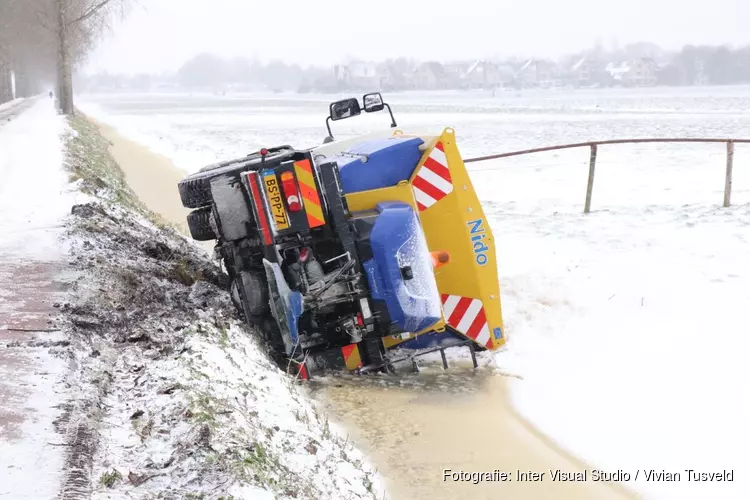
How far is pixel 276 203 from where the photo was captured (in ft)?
18.8

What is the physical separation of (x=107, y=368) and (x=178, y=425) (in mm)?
864

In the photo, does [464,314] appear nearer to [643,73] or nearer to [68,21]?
[68,21]

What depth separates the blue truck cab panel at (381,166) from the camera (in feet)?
19.9

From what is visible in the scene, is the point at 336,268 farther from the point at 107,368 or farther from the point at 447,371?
the point at 107,368

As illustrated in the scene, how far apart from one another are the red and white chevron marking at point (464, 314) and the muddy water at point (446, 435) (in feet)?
1.42

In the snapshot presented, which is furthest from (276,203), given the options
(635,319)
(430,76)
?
(430,76)

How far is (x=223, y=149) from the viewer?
25.7 m

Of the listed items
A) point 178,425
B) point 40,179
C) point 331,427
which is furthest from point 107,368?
point 40,179

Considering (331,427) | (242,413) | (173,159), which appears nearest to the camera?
(242,413)

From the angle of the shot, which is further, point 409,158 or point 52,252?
point 52,252

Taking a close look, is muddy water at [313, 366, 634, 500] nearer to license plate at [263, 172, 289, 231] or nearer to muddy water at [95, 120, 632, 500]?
muddy water at [95, 120, 632, 500]

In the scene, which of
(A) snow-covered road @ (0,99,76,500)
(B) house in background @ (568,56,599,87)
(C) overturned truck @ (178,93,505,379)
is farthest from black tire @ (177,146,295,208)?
(B) house in background @ (568,56,599,87)

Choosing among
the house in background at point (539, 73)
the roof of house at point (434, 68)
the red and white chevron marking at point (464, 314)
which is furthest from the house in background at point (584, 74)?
the red and white chevron marking at point (464, 314)

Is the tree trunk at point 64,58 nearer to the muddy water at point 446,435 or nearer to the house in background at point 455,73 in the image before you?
the muddy water at point 446,435
